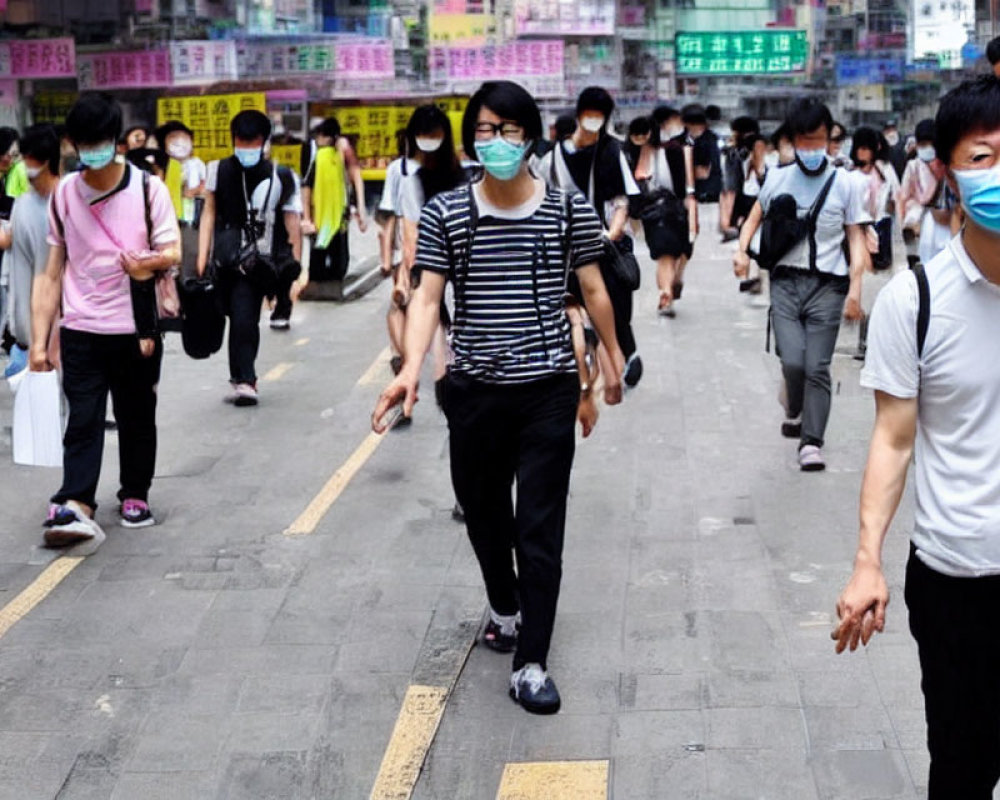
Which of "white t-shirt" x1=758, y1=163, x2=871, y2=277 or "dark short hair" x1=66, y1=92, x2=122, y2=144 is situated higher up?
"dark short hair" x1=66, y1=92, x2=122, y2=144

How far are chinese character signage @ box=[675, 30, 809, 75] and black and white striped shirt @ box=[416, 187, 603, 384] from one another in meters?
36.4

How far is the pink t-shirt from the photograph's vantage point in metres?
6.98

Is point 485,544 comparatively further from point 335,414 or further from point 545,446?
point 335,414

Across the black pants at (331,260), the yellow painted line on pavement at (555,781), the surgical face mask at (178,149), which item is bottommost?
the yellow painted line on pavement at (555,781)

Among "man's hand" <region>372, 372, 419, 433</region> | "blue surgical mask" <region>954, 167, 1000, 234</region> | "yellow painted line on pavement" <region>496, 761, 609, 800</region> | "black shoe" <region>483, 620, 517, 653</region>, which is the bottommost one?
"yellow painted line on pavement" <region>496, 761, 609, 800</region>

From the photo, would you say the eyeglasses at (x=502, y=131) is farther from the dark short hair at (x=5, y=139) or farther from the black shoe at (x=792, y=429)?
the dark short hair at (x=5, y=139)

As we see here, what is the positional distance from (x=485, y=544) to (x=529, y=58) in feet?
82.6

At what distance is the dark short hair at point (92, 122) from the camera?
263 inches

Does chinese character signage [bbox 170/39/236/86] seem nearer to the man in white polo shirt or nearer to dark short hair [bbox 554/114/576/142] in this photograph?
dark short hair [bbox 554/114/576/142]

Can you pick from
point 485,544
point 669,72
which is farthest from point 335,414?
point 669,72

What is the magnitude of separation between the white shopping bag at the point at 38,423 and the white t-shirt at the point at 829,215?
11.0 ft

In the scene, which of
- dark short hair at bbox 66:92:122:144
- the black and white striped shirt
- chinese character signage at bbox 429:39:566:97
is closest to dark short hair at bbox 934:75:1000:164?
the black and white striped shirt

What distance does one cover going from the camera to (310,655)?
5676 millimetres

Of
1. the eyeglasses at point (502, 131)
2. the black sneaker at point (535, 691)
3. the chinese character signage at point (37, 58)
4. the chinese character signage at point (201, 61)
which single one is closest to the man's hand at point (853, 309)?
the eyeglasses at point (502, 131)
